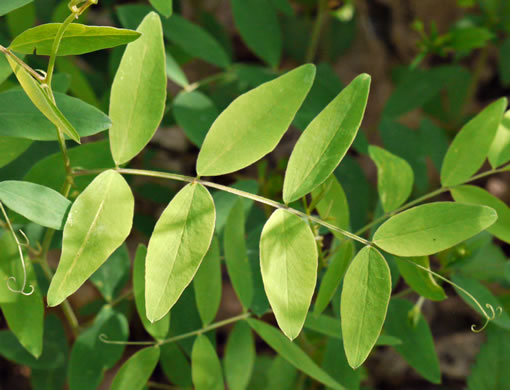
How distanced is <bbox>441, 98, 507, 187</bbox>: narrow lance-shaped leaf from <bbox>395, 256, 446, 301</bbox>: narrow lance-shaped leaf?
0.17 m

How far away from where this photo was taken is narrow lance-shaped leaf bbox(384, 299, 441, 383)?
116cm

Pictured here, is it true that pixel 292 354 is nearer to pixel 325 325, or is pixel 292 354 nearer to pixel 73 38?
pixel 325 325

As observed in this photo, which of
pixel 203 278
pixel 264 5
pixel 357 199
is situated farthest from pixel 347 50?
pixel 203 278

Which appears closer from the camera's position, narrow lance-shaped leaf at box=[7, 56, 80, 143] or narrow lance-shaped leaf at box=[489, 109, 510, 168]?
narrow lance-shaped leaf at box=[7, 56, 80, 143]

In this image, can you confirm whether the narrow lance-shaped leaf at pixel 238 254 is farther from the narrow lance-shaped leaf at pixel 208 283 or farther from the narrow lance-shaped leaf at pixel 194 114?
the narrow lance-shaped leaf at pixel 194 114

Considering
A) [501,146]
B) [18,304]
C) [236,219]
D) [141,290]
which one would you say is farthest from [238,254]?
[501,146]

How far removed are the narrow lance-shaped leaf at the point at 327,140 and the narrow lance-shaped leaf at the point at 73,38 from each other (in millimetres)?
308

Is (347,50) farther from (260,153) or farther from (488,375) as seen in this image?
(260,153)

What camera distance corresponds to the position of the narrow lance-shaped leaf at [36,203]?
2.78 ft

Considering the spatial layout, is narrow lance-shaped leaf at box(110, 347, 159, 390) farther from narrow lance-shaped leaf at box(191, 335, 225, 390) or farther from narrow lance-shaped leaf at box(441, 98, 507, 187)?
narrow lance-shaped leaf at box(441, 98, 507, 187)

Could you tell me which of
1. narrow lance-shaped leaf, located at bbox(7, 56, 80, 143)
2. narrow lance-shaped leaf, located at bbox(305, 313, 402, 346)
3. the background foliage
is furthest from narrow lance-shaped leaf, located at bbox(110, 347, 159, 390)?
narrow lance-shaped leaf, located at bbox(7, 56, 80, 143)

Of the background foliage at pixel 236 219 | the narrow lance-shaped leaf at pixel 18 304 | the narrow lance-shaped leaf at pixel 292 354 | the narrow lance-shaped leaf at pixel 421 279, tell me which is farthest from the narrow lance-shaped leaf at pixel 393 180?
the narrow lance-shaped leaf at pixel 18 304

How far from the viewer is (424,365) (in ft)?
3.83

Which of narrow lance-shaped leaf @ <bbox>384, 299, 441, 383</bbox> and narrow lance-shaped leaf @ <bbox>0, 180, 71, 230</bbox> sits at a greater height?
narrow lance-shaped leaf @ <bbox>0, 180, 71, 230</bbox>
